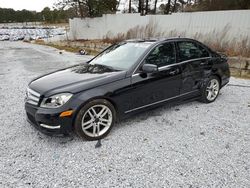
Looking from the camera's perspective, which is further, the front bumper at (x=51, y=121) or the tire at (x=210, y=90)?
the tire at (x=210, y=90)

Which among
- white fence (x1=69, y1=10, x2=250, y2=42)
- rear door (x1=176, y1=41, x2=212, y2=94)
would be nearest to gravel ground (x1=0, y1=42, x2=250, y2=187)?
rear door (x1=176, y1=41, x2=212, y2=94)

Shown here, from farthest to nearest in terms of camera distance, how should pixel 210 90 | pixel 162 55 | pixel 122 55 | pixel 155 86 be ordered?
pixel 210 90 < pixel 122 55 < pixel 162 55 < pixel 155 86

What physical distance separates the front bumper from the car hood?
27 centimetres

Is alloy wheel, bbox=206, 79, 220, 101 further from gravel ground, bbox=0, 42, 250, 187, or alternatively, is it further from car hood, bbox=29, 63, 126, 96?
car hood, bbox=29, 63, 126, 96

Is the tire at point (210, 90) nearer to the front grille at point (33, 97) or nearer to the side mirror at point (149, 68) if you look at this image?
the side mirror at point (149, 68)

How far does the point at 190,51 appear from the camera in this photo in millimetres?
4223

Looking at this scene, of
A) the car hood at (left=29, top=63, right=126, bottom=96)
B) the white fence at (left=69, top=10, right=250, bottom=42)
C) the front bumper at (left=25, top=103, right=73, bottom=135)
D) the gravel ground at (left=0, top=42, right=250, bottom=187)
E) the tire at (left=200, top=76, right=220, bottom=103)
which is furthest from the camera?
the white fence at (left=69, top=10, right=250, bottom=42)

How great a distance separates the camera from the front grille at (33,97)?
3.02 meters

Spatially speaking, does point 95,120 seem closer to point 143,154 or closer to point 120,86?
point 120,86

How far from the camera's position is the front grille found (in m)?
3.02

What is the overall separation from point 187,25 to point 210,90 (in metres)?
8.71

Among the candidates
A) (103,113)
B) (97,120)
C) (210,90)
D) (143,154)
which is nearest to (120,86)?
(103,113)

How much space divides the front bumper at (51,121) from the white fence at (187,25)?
9651 millimetres

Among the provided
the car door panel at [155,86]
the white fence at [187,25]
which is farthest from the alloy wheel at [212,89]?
the white fence at [187,25]
